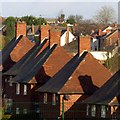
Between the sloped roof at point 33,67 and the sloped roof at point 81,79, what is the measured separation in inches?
149

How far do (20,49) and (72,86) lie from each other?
1559cm

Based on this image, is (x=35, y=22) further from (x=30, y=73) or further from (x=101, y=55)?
(x=30, y=73)

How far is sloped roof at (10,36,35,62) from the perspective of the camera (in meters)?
53.4

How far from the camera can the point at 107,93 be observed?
34.9m

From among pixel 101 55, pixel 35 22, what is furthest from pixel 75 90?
pixel 35 22

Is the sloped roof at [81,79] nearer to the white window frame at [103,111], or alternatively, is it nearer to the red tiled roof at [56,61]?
the red tiled roof at [56,61]

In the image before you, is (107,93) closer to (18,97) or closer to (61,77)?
(61,77)

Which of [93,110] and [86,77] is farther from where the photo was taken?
[86,77]

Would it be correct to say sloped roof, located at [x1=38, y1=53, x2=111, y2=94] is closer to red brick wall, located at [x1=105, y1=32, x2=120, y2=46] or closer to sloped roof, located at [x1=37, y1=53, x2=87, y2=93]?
sloped roof, located at [x1=37, y1=53, x2=87, y2=93]

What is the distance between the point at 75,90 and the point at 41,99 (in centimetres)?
405

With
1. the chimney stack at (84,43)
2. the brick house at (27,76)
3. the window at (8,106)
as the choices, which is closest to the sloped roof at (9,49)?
the brick house at (27,76)

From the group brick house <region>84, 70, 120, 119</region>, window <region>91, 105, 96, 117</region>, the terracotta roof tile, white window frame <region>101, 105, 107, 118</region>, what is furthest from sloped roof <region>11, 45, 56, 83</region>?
white window frame <region>101, 105, 107, 118</region>

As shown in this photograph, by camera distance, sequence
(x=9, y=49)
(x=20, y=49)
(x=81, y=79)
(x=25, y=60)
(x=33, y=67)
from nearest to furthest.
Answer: (x=81, y=79) < (x=33, y=67) < (x=25, y=60) < (x=20, y=49) < (x=9, y=49)

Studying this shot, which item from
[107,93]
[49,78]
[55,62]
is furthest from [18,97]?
[107,93]
